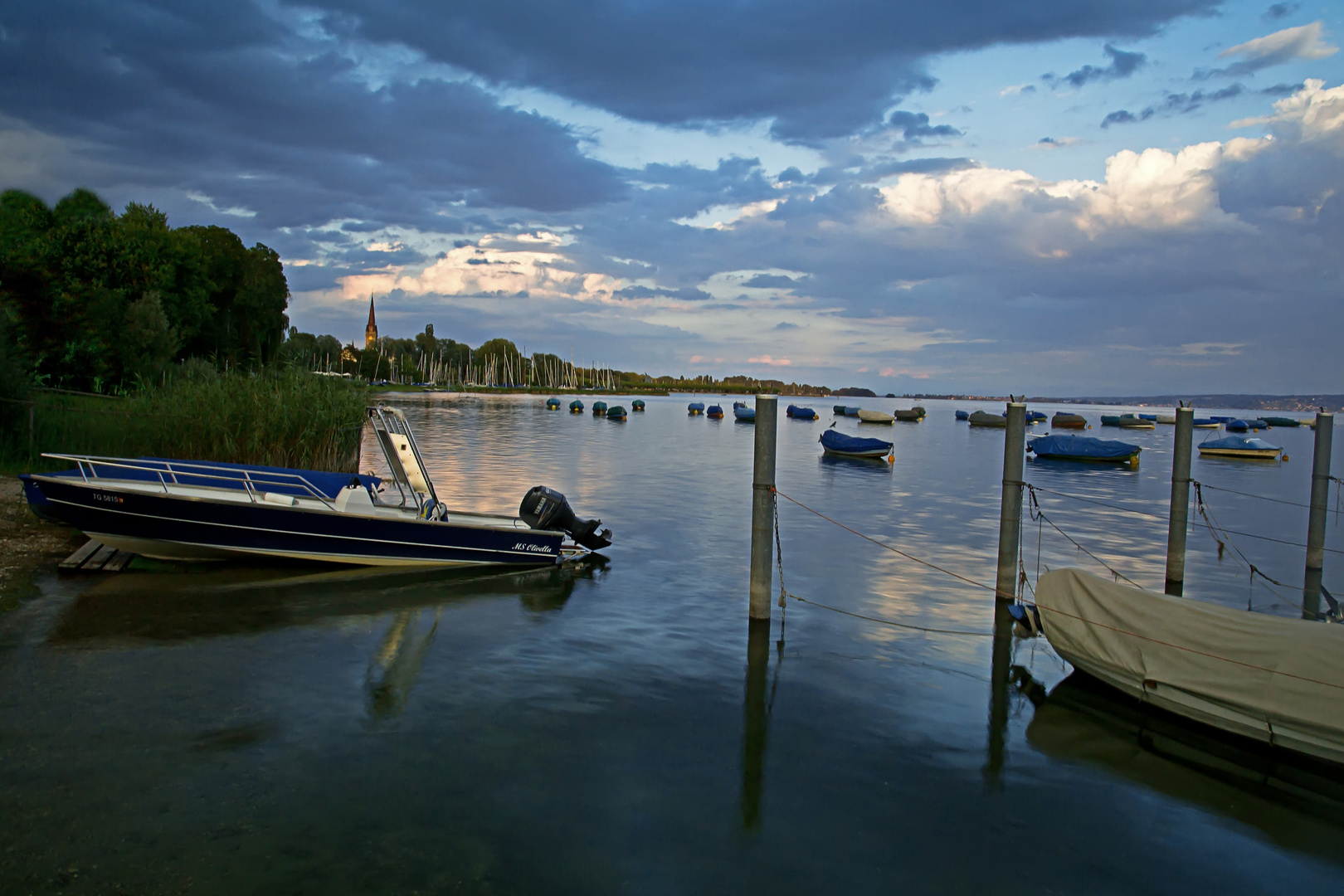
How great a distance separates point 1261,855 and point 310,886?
719cm

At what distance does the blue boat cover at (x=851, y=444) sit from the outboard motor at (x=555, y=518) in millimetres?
34493

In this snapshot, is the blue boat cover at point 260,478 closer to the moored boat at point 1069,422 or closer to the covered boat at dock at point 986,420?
the covered boat at dock at point 986,420

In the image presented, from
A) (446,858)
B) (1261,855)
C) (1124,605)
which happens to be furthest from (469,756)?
(1124,605)

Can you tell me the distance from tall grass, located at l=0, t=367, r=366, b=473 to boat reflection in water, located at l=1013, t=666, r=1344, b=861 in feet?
56.2

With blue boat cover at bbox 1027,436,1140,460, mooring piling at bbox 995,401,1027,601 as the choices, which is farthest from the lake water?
blue boat cover at bbox 1027,436,1140,460

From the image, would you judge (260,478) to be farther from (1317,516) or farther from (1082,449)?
(1082,449)

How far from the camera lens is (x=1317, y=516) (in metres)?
14.8

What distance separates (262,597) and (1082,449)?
49.3m

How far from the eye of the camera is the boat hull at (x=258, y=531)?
41.4ft

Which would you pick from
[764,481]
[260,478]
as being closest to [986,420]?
[260,478]

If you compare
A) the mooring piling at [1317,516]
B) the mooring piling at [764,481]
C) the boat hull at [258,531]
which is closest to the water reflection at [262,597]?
the boat hull at [258,531]

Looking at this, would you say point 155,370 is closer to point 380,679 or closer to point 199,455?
point 199,455

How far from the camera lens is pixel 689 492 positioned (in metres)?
29.8

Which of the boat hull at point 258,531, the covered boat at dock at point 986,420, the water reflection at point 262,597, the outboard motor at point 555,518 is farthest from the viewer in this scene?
the covered boat at dock at point 986,420
